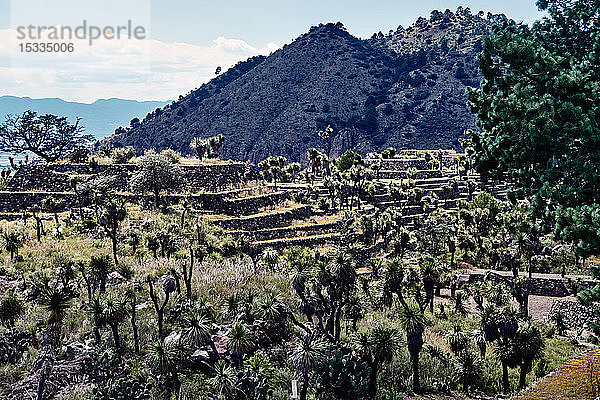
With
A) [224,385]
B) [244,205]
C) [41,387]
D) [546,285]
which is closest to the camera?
[224,385]

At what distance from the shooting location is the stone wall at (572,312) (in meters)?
42.5

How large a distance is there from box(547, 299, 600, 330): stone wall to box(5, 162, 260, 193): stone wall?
4172 centimetres

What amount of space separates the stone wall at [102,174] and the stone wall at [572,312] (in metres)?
41.7

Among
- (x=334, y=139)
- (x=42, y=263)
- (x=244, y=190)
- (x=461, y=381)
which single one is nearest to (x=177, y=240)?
(x=42, y=263)

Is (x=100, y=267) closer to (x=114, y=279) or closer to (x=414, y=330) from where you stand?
(x=114, y=279)

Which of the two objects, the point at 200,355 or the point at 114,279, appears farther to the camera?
the point at 114,279

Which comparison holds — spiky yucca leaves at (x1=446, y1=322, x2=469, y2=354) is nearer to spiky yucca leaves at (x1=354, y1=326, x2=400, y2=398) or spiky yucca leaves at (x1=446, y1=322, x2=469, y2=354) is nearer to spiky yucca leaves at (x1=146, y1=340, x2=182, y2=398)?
spiky yucca leaves at (x1=354, y1=326, x2=400, y2=398)

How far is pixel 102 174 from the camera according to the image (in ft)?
208

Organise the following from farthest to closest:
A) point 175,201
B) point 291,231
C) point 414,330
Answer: point 175,201 → point 291,231 → point 414,330

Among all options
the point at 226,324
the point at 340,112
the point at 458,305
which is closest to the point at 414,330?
the point at 226,324

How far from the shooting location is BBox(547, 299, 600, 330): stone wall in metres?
42.5

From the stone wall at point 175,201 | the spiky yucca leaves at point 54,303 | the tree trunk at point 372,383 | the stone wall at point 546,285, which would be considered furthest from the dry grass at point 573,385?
the stone wall at point 175,201

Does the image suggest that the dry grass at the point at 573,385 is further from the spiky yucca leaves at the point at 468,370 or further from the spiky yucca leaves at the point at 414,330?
the spiky yucca leaves at the point at 468,370

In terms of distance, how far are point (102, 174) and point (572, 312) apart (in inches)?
2196
